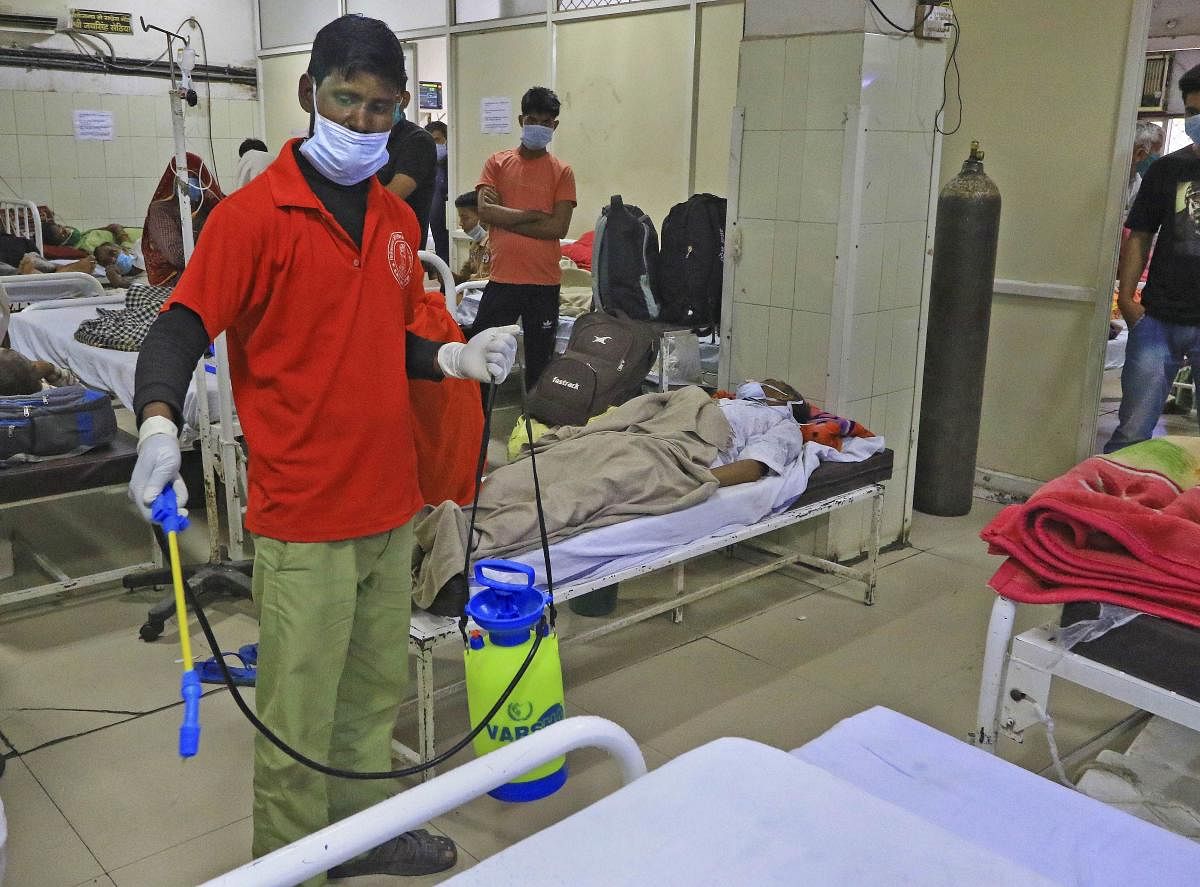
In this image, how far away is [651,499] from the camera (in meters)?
3.08

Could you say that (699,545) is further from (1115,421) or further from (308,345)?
(1115,421)

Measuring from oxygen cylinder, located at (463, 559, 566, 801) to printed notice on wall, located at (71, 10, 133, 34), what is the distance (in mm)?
7352

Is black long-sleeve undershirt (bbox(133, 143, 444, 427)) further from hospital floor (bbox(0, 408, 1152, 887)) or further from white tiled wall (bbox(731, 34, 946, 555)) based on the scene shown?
white tiled wall (bbox(731, 34, 946, 555))

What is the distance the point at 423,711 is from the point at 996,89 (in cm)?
373

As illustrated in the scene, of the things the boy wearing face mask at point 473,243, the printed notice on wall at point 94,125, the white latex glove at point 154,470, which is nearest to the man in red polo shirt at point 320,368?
the white latex glove at point 154,470

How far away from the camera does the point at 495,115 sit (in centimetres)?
696

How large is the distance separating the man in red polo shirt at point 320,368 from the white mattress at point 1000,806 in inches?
35.8

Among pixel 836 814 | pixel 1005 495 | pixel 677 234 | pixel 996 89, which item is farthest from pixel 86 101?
pixel 836 814

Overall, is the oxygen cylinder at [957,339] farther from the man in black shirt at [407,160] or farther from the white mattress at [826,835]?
the white mattress at [826,835]

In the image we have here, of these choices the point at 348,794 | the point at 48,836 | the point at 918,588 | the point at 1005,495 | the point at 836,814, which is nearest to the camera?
the point at 836,814

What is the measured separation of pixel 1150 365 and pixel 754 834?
3.73 m

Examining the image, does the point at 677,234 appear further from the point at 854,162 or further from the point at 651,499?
the point at 651,499

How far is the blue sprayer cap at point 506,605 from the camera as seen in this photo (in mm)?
2430

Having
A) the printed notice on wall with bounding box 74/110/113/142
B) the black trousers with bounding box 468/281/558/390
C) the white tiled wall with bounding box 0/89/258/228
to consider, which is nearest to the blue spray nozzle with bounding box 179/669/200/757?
the black trousers with bounding box 468/281/558/390
